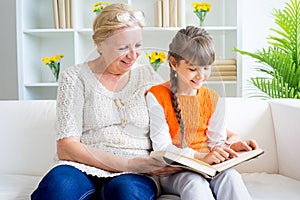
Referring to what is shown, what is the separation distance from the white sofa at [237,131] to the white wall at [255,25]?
1532 millimetres

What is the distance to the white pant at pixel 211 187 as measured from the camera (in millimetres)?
1483

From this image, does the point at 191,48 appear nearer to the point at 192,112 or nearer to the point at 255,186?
the point at 192,112

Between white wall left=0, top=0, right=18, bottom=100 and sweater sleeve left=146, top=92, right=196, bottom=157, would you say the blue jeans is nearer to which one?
sweater sleeve left=146, top=92, right=196, bottom=157

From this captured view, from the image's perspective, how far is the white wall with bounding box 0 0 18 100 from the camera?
386 cm

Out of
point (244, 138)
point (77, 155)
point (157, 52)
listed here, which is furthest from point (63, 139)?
point (244, 138)

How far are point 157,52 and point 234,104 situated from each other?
2.93ft

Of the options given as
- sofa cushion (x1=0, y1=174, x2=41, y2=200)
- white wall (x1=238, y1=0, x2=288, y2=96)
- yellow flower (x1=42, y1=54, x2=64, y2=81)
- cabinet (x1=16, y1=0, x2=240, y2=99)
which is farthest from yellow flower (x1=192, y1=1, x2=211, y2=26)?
sofa cushion (x1=0, y1=174, x2=41, y2=200)

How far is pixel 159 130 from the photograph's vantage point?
1509 mm

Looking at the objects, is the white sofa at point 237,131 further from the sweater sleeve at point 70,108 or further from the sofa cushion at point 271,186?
the sweater sleeve at point 70,108

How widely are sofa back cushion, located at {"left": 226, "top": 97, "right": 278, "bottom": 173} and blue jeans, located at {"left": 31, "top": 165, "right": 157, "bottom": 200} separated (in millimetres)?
676

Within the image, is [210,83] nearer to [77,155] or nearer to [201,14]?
[77,155]

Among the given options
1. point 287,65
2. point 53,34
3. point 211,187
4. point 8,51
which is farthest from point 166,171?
point 8,51

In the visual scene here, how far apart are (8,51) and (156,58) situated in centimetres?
276

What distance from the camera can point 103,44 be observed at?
1.47 m
